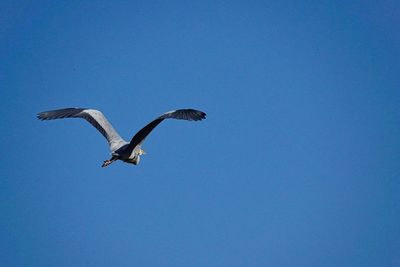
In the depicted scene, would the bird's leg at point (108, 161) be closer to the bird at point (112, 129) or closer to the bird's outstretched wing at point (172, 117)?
the bird at point (112, 129)

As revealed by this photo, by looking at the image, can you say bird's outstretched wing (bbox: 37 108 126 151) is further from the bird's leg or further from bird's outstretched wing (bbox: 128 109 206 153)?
bird's outstretched wing (bbox: 128 109 206 153)

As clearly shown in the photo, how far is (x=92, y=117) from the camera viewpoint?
814 inches

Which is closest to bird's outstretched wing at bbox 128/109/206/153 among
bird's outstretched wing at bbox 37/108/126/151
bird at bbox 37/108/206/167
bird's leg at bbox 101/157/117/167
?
bird at bbox 37/108/206/167

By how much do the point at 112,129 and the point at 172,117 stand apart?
405cm

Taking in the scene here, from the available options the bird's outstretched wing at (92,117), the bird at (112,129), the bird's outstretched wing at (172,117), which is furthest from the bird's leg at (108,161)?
the bird's outstretched wing at (92,117)

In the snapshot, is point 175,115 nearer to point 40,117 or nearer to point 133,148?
point 133,148

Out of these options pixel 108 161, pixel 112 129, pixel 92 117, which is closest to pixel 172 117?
pixel 108 161

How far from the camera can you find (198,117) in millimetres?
17156

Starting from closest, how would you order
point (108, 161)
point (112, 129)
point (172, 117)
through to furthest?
point (172, 117)
point (108, 161)
point (112, 129)

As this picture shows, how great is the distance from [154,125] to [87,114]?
12.6ft

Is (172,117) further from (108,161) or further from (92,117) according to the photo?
(92,117)

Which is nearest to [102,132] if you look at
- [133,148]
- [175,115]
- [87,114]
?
[87,114]

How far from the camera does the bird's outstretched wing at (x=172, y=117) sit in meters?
17.2

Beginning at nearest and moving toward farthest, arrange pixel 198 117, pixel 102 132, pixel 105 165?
pixel 198 117
pixel 105 165
pixel 102 132
